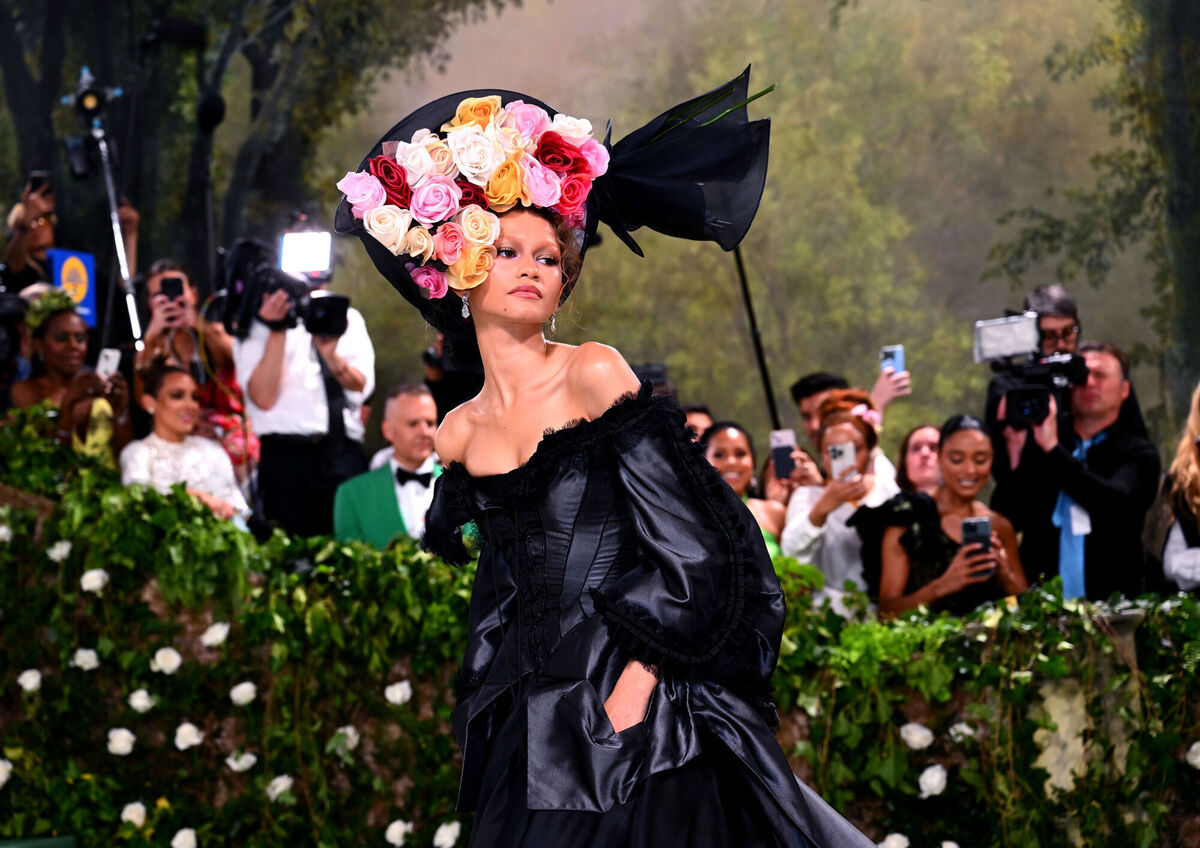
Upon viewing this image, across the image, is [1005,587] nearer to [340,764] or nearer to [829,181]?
[340,764]

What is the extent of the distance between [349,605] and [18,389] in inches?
108

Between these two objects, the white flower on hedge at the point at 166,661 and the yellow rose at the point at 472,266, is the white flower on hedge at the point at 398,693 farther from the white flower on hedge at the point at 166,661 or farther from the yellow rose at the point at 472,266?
the yellow rose at the point at 472,266

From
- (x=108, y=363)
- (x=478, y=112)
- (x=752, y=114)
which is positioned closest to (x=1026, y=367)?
(x=478, y=112)

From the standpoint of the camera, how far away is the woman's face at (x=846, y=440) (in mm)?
5148

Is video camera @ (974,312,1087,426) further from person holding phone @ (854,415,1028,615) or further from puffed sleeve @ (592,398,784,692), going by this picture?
puffed sleeve @ (592,398,784,692)

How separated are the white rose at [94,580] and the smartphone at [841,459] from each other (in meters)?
2.47

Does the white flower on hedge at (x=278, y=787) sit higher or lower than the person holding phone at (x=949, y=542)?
lower

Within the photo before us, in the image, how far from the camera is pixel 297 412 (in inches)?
217

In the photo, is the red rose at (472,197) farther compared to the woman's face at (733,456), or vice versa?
the woman's face at (733,456)

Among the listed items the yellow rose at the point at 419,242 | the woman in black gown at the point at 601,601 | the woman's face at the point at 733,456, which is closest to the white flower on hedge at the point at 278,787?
the woman in black gown at the point at 601,601

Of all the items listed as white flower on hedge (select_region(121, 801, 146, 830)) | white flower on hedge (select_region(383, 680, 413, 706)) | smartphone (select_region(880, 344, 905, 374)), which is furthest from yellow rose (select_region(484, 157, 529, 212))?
smartphone (select_region(880, 344, 905, 374))

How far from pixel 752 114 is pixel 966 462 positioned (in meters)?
4.91

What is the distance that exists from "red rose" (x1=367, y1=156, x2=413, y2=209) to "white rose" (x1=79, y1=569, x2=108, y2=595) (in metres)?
2.20

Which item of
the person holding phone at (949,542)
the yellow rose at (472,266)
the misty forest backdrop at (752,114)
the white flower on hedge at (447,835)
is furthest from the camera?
the misty forest backdrop at (752,114)
